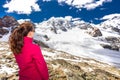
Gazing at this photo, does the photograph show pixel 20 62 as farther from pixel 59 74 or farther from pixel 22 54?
pixel 59 74

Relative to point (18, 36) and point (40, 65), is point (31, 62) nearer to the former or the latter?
point (40, 65)

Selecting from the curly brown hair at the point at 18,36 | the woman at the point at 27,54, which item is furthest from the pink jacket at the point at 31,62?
the curly brown hair at the point at 18,36

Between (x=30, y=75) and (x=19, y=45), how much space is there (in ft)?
2.65

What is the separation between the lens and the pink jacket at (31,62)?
305 inches

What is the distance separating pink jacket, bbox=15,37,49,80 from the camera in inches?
305

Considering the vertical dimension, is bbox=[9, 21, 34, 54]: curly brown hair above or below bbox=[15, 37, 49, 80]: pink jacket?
above

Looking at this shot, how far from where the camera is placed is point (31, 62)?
26.0 ft

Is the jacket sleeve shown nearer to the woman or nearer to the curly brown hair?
the woman

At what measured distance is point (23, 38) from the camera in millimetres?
7965

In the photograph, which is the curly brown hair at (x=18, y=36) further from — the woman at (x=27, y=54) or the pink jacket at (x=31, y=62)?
the pink jacket at (x=31, y=62)

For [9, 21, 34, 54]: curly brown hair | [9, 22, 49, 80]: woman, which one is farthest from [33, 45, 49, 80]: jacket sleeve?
[9, 21, 34, 54]: curly brown hair

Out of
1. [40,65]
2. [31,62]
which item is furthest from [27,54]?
[40,65]

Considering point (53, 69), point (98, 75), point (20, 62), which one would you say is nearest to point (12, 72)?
point (53, 69)

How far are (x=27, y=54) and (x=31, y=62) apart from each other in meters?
0.23
